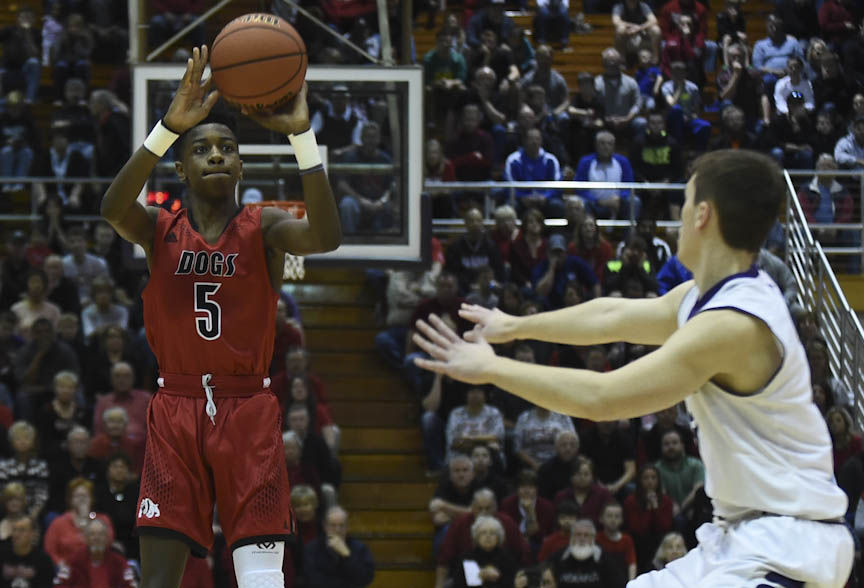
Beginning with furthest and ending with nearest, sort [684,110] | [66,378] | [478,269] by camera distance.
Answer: [684,110]
[478,269]
[66,378]

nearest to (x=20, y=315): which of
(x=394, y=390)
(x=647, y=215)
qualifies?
(x=394, y=390)

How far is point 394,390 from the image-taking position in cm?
1231

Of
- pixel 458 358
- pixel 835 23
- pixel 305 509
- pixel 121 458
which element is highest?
pixel 835 23

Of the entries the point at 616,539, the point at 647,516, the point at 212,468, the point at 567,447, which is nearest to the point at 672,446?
the point at 647,516

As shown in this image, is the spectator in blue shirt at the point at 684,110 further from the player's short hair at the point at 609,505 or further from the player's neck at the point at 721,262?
the player's neck at the point at 721,262

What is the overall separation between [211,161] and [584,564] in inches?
205

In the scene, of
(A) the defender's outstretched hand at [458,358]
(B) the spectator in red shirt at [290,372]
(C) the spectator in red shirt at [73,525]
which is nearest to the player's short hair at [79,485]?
(C) the spectator in red shirt at [73,525]

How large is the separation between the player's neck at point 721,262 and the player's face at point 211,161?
209cm

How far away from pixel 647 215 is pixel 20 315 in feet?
20.2

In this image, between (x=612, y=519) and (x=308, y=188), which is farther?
(x=612, y=519)

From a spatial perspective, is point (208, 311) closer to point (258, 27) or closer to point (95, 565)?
point (258, 27)

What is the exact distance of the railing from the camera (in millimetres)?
11648

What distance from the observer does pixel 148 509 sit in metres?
4.95

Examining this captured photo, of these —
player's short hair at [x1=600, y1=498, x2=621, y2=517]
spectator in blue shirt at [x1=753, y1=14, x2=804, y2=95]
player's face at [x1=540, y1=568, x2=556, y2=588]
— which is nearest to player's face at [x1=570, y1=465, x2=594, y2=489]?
player's short hair at [x1=600, y1=498, x2=621, y2=517]
